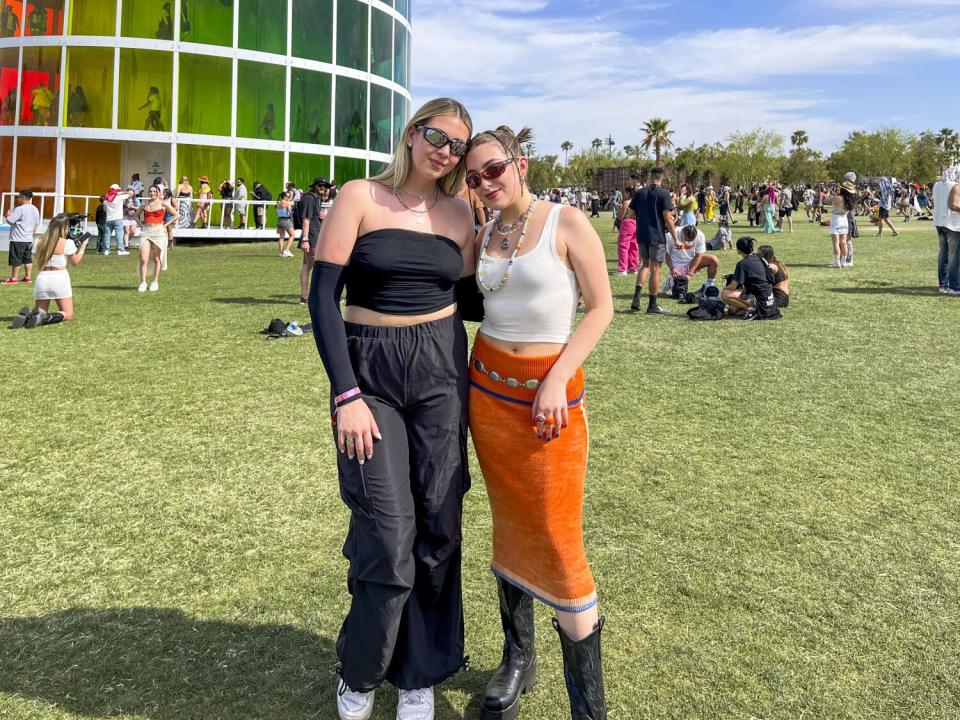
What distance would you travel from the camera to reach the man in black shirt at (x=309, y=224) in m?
12.5

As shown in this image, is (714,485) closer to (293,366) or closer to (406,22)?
(293,366)

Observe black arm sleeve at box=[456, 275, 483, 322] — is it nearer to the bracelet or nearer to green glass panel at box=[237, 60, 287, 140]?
the bracelet

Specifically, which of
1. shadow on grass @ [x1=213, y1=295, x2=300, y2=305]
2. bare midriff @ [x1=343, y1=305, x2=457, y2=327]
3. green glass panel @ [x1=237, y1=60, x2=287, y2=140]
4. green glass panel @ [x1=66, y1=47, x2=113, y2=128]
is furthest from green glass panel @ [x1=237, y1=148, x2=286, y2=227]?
bare midriff @ [x1=343, y1=305, x2=457, y2=327]

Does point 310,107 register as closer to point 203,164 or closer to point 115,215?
point 203,164

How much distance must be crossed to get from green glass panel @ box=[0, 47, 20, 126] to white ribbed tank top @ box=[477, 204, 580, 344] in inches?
1249

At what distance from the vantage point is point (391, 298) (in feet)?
8.82

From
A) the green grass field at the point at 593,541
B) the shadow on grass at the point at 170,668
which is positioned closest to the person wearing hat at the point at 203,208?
the green grass field at the point at 593,541

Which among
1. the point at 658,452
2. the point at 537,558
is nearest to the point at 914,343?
the point at 658,452

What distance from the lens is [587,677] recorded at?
264 centimetres

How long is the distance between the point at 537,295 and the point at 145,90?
29902 millimetres

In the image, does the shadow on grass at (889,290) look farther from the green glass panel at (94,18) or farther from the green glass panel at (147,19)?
the green glass panel at (94,18)

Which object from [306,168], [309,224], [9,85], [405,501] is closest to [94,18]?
[9,85]

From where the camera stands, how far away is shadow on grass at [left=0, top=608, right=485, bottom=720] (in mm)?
2871

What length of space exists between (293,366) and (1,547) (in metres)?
4.35
